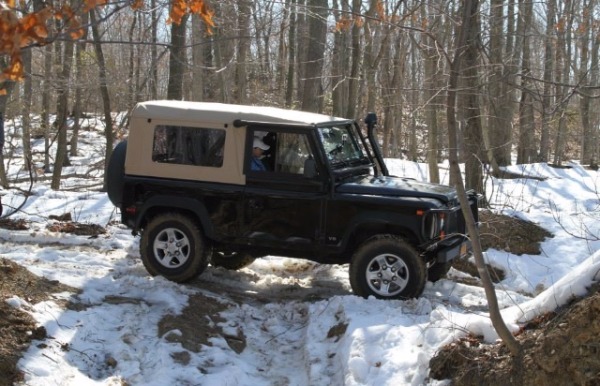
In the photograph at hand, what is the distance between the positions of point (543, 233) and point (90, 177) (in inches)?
737

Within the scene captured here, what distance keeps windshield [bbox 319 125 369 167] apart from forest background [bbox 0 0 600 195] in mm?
919

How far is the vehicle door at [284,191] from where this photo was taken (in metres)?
7.23

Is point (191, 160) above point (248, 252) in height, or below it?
above

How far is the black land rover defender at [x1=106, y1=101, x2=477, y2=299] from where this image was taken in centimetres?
697

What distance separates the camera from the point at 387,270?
22.9ft

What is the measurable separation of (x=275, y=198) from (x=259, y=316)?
4.13 feet

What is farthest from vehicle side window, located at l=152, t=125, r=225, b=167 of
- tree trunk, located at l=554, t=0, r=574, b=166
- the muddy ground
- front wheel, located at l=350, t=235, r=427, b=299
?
tree trunk, located at l=554, t=0, r=574, b=166

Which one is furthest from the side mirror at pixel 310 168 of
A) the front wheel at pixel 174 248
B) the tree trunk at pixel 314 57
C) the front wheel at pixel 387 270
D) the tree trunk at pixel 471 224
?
the tree trunk at pixel 314 57

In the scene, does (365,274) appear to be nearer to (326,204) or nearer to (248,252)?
(326,204)

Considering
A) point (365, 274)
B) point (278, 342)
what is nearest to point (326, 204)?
point (365, 274)

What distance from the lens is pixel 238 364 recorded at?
5.75m

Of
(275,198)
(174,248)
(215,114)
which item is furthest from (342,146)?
(174,248)

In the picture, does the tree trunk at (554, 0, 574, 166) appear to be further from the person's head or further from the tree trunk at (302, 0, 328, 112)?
the tree trunk at (302, 0, 328, 112)

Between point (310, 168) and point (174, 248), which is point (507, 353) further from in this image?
point (174, 248)
